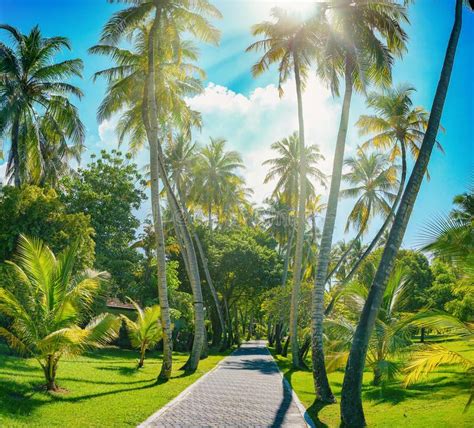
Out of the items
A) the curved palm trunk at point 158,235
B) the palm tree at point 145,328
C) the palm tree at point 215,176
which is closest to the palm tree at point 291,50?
the curved palm trunk at point 158,235

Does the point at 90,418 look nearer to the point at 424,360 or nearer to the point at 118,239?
the point at 424,360

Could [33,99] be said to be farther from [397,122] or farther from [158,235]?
[397,122]

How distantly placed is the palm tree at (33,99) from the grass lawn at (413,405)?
1516 centimetres

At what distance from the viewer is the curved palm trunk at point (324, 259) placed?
12.0 m

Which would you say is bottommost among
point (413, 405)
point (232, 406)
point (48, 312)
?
point (232, 406)

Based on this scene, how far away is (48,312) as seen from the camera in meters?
11.2

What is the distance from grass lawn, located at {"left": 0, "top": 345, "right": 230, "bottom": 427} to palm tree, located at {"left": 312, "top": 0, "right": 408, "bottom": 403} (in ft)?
16.5

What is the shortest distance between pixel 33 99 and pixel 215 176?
17.4m

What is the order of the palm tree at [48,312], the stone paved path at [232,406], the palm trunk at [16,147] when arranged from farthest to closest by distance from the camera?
1. the palm trunk at [16,147]
2. the palm tree at [48,312]
3. the stone paved path at [232,406]

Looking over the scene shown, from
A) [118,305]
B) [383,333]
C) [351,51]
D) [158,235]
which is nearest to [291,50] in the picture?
[351,51]

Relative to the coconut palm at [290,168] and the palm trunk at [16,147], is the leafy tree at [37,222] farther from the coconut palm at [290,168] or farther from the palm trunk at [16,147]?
the coconut palm at [290,168]

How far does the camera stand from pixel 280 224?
143ft

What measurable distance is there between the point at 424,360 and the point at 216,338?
115 ft

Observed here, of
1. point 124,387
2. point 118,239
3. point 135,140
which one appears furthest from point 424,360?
point 118,239
